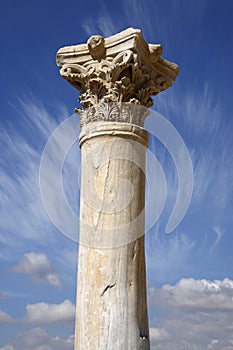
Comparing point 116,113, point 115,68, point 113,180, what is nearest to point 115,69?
point 115,68

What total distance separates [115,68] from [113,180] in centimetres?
269

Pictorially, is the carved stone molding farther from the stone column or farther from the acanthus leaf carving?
the acanthus leaf carving

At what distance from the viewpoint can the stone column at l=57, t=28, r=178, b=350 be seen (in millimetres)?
9656

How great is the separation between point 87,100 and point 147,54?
71.9 inches

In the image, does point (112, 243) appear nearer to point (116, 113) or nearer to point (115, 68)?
point (116, 113)

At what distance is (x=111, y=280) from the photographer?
9750 mm

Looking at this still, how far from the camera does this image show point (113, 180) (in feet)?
34.3

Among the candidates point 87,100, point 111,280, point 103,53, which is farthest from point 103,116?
point 111,280

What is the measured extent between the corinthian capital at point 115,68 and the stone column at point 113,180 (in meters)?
0.02

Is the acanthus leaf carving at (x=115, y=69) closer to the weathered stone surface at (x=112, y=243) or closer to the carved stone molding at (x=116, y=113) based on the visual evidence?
the carved stone molding at (x=116, y=113)

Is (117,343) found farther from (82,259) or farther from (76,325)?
(82,259)

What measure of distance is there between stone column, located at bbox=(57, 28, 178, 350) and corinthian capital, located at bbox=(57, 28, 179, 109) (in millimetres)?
23

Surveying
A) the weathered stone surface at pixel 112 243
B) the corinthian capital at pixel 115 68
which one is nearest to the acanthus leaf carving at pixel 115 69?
the corinthian capital at pixel 115 68

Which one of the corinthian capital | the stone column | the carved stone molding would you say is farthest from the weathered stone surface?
the corinthian capital
